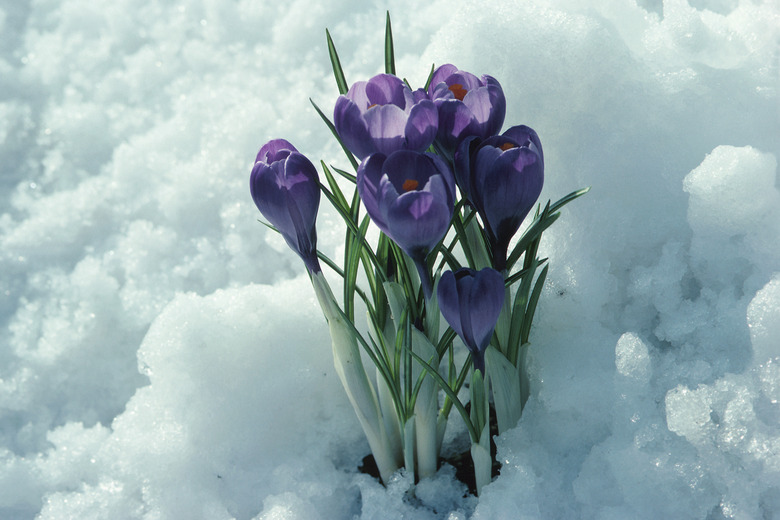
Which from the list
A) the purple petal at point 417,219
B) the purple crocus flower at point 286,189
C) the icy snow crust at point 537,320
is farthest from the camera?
the icy snow crust at point 537,320

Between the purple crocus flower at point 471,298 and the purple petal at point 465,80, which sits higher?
the purple petal at point 465,80

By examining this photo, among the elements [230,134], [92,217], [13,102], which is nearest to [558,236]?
[230,134]

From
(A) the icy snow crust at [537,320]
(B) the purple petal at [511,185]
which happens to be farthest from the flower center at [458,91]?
(A) the icy snow crust at [537,320]

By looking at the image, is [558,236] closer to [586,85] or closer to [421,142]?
[586,85]

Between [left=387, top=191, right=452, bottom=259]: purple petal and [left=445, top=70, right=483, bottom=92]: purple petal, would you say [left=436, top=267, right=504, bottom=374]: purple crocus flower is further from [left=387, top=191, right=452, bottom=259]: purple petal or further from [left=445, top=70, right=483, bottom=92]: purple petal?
[left=445, top=70, right=483, bottom=92]: purple petal

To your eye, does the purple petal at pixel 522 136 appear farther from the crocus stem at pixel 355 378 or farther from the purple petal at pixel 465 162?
the crocus stem at pixel 355 378

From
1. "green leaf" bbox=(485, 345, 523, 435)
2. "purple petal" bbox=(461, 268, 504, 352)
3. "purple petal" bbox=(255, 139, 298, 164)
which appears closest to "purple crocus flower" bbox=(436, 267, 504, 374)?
"purple petal" bbox=(461, 268, 504, 352)
